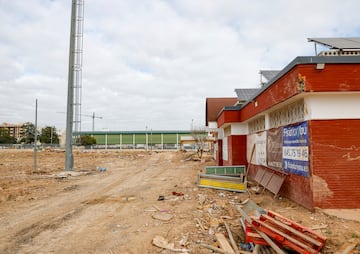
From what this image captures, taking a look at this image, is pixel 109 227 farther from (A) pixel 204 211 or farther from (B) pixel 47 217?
(A) pixel 204 211

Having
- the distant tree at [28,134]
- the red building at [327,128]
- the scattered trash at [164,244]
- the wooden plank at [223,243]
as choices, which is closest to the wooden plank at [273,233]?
the wooden plank at [223,243]

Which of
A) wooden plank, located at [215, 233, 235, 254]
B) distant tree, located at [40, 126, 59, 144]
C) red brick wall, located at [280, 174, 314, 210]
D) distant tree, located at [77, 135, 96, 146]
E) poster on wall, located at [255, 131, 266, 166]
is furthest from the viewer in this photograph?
distant tree, located at [40, 126, 59, 144]

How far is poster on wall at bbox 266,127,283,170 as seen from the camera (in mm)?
9539

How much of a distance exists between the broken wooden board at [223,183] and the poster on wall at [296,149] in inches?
98.0

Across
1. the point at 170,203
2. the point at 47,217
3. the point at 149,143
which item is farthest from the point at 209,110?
the point at 149,143

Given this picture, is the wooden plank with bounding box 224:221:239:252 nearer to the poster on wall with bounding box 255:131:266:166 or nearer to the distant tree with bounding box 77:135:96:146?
the poster on wall with bounding box 255:131:266:166

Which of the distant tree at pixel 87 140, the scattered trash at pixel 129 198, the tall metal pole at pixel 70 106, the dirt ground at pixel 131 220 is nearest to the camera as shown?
the dirt ground at pixel 131 220

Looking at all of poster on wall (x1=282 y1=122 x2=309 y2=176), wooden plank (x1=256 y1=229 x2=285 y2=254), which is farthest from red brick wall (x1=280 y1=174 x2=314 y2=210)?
wooden plank (x1=256 y1=229 x2=285 y2=254)

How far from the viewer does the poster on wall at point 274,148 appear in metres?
9.54

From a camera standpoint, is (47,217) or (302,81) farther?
(47,217)

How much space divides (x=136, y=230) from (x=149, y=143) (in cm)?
8098

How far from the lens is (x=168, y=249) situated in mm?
5316

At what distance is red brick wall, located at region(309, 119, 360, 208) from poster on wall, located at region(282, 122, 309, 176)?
283mm

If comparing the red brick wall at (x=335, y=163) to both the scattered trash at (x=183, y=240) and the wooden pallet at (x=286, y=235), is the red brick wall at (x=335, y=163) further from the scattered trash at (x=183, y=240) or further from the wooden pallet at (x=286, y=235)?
the scattered trash at (x=183, y=240)
